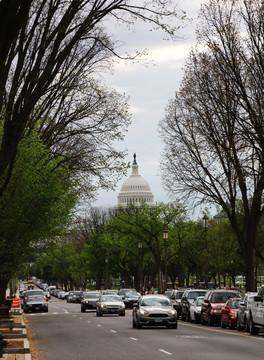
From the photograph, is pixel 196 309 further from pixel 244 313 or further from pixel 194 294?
pixel 244 313

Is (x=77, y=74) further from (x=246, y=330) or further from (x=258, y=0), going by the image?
(x=246, y=330)

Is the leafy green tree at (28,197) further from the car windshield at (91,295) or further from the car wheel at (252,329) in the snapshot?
the car windshield at (91,295)

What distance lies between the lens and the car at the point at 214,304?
113 ft

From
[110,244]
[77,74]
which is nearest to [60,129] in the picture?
[77,74]

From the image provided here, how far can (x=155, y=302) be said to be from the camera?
31219 millimetres

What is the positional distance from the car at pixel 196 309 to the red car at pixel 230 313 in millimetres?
4394

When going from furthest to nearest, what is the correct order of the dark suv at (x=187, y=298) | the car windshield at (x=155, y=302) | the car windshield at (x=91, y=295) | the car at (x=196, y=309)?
the car windshield at (x=91, y=295)
the dark suv at (x=187, y=298)
the car at (x=196, y=309)
the car windshield at (x=155, y=302)

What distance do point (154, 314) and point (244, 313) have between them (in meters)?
3.93

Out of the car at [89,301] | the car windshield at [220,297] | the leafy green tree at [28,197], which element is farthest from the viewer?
the car at [89,301]

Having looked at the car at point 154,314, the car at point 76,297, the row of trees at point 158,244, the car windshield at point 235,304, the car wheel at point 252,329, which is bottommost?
the car wheel at point 252,329

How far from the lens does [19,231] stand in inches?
1171

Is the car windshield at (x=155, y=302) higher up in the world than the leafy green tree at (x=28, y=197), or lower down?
lower down

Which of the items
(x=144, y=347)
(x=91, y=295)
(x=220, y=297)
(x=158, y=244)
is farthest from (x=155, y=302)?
(x=158, y=244)

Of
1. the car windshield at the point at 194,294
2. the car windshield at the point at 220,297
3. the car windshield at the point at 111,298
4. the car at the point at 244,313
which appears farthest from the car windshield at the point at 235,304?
the car windshield at the point at 111,298
